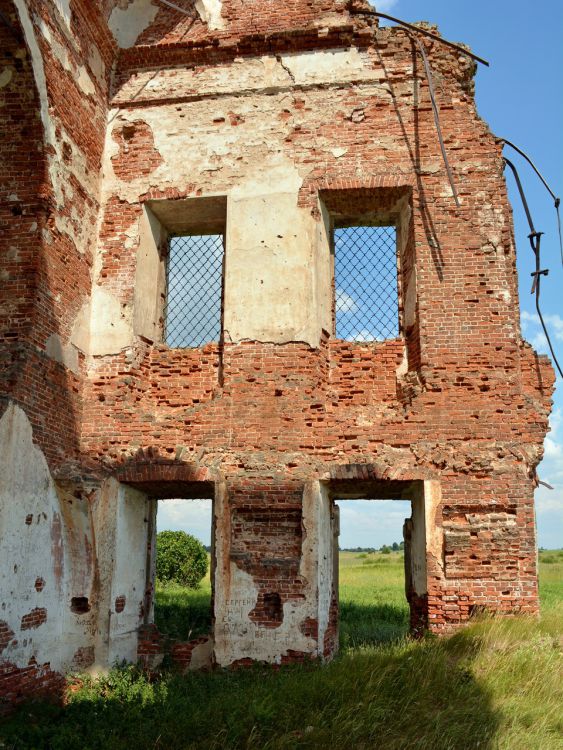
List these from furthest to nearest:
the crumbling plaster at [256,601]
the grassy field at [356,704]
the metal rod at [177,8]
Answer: the metal rod at [177,8] → the crumbling plaster at [256,601] → the grassy field at [356,704]

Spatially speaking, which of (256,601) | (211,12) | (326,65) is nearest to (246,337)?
(256,601)

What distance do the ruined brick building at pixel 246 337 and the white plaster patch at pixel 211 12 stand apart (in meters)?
0.05

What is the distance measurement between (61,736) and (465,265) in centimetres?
606

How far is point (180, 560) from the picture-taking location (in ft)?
50.5

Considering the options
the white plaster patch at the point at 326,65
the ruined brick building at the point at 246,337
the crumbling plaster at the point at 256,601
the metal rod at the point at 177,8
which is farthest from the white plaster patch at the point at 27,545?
the metal rod at the point at 177,8

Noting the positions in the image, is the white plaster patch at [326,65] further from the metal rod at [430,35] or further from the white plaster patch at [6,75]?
the white plaster patch at [6,75]

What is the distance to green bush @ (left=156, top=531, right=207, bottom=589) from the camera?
49.9 ft

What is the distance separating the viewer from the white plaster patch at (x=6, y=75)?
691 centimetres

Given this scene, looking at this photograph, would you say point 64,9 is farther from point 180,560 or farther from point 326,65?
point 180,560

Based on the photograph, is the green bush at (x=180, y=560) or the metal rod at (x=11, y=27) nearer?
the metal rod at (x=11, y=27)

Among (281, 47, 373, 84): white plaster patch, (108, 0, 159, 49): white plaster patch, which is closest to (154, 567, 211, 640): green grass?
(281, 47, 373, 84): white plaster patch

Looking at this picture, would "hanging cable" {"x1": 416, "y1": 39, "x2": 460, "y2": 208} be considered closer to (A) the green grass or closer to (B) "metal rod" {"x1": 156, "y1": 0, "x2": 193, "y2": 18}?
(B) "metal rod" {"x1": 156, "y1": 0, "x2": 193, "y2": 18}

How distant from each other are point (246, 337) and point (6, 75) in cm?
371

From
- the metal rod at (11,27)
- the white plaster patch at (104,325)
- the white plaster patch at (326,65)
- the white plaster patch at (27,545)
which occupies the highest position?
the white plaster patch at (326,65)
